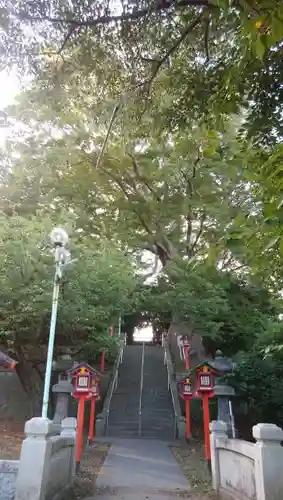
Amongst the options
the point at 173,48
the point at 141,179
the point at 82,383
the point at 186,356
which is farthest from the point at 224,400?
the point at 173,48

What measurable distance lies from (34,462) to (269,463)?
288cm

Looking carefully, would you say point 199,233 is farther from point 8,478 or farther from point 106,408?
point 8,478

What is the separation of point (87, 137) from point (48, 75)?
25.2 feet

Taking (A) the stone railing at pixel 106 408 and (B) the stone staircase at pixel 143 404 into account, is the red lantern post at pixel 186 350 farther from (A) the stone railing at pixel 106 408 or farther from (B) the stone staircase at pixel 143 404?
(A) the stone railing at pixel 106 408

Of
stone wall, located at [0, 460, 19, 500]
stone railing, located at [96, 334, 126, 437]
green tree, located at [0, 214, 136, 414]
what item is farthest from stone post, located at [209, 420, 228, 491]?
stone railing, located at [96, 334, 126, 437]

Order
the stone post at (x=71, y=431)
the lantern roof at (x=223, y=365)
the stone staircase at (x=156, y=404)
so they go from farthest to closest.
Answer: the stone staircase at (x=156, y=404), the lantern roof at (x=223, y=365), the stone post at (x=71, y=431)

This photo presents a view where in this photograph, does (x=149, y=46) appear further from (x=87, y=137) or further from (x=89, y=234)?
(x=89, y=234)

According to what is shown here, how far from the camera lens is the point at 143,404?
16.2 metres

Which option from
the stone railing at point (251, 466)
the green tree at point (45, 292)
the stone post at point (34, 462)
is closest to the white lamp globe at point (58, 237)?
the green tree at point (45, 292)

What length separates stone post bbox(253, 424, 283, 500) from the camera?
15.8ft

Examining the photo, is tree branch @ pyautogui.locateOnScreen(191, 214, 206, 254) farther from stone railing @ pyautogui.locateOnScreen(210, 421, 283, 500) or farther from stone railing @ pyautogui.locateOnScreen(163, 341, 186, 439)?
stone railing @ pyautogui.locateOnScreen(210, 421, 283, 500)

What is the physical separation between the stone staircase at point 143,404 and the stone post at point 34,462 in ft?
31.3

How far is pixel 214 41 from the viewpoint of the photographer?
473cm

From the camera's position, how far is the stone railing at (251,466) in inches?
192
